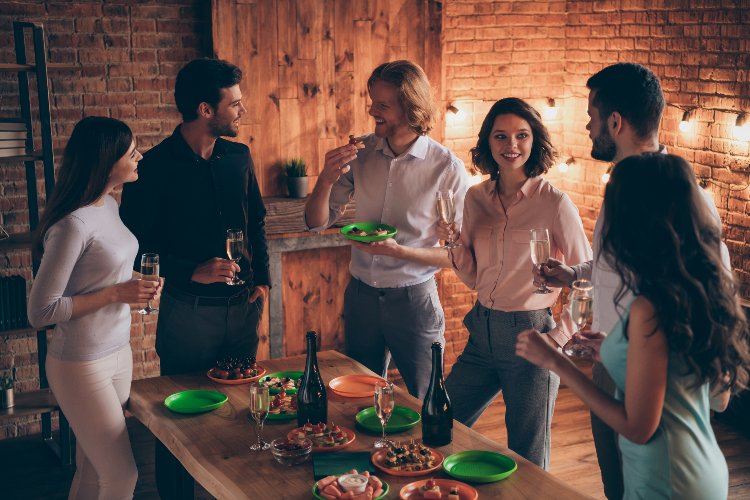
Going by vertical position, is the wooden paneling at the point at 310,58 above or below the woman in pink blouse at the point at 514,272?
above

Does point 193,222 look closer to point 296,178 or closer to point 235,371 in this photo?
point 235,371

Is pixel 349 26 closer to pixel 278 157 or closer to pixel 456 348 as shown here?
pixel 278 157

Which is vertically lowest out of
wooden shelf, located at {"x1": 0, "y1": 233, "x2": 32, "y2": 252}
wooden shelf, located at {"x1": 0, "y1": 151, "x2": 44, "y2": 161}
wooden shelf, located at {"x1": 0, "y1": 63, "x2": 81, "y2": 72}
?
wooden shelf, located at {"x1": 0, "y1": 233, "x2": 32, "y2": 252}

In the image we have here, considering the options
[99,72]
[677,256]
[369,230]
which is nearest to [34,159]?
[99,72]

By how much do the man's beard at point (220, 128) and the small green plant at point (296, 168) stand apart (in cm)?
188

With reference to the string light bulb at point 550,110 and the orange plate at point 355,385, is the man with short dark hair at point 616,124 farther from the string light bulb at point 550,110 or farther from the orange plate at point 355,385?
the string light bulb at point 550,110

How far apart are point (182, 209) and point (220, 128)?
37 centimetres

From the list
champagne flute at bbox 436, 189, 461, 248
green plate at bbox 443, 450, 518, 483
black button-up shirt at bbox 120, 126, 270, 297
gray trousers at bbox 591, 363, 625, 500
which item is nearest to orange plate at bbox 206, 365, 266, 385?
black button-up shirt at bbox 120, 126, 270, 297

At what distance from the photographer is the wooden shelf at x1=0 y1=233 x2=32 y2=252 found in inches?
181

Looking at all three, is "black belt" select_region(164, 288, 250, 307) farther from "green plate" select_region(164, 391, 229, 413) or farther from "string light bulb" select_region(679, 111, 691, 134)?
"string light bulb" select_region(679, 111, 691, 134)

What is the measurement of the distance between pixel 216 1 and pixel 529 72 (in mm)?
2322

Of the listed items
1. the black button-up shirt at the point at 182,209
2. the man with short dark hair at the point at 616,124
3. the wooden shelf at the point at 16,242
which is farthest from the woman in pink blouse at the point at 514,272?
the wooden shelf at the point at 16,242

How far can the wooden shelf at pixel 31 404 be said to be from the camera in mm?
4742

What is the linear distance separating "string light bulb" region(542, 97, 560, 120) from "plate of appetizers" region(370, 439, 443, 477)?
4.25 m
